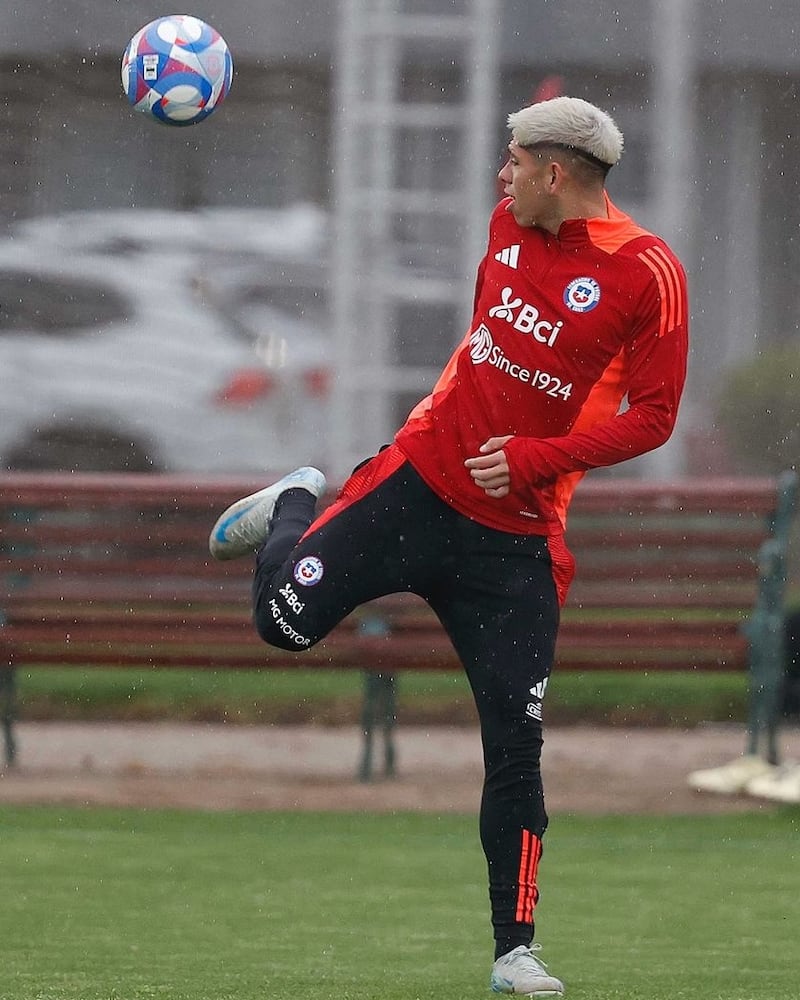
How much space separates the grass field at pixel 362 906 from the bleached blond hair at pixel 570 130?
70.9 inches

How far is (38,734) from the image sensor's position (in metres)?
9.76

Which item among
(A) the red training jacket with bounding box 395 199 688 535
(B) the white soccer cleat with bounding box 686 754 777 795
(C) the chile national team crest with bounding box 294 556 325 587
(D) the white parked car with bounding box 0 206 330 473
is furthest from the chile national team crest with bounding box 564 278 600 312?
(D) the white parked car with bounding box 0 206 330 473

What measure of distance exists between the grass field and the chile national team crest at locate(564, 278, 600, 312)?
146 centimetres

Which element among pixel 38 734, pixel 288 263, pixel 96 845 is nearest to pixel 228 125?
pixel 288 263

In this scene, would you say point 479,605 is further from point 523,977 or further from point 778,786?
point 778,786

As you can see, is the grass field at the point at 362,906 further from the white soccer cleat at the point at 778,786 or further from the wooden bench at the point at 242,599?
the wooden bench at the point at 242,599

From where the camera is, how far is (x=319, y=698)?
10.6 metres

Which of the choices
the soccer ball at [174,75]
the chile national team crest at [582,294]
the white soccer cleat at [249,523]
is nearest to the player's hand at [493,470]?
the chile national team crest at [582,294]

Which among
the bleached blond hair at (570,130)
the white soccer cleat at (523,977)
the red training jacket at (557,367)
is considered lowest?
the white soccer cleat at (523,977)

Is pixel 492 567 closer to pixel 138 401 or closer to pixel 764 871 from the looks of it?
pixel 764 871

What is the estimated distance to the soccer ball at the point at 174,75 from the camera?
5.88 m

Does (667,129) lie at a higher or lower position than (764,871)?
higher

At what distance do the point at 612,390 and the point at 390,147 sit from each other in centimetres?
659

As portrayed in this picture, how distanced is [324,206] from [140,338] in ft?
4.29
